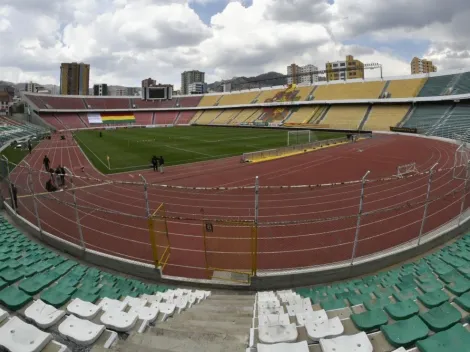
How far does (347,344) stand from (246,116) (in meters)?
73.7

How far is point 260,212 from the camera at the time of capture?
13.8 metres

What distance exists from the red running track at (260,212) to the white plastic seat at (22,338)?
13.6 feet

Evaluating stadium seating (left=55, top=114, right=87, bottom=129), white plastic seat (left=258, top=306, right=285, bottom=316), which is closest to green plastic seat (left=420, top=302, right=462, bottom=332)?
white plastic seat (left=258, top=306, right=285, bottom=316)

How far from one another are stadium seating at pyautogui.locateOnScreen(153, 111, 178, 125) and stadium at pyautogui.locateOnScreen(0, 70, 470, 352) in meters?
50.2

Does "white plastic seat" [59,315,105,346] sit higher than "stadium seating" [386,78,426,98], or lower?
lower

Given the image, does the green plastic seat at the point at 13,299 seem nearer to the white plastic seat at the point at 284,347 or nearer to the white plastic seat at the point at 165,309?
the white plastic seat at the point at 165,309

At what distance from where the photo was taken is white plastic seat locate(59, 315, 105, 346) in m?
3.58

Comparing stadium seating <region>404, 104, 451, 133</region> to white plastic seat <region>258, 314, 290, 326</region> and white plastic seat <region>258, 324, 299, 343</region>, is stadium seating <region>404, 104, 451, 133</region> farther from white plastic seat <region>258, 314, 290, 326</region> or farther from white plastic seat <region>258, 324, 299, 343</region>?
white plastic seat <region>258, 324, 299, 343</region>

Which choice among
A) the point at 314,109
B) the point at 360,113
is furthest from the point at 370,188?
the point at 314,109

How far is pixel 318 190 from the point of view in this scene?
16922mm

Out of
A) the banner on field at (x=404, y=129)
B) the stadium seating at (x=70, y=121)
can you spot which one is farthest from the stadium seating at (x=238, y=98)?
the banner on field at (x=404, y=129)

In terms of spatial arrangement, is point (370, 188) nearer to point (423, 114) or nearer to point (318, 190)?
point (318, 190)

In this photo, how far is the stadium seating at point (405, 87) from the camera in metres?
53.0

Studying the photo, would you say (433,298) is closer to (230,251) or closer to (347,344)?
(347,344)
